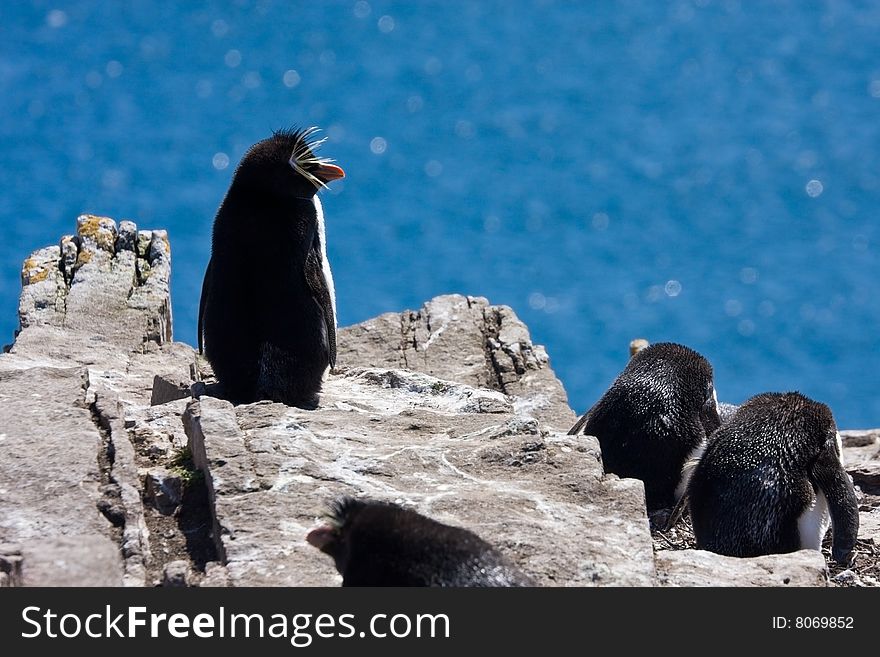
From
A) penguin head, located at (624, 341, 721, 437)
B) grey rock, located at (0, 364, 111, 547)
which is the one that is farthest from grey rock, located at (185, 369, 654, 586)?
penguin head, located at (624, 341, 721, 437)

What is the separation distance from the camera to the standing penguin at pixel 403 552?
282cm

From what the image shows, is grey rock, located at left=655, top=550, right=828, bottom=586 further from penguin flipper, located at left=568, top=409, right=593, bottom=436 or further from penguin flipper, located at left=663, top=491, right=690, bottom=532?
penguin flipper, located at left=568, top=409, right=593, bottom=436

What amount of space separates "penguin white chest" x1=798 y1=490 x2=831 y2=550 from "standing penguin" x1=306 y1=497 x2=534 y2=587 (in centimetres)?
205

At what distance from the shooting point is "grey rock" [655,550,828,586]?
346 cm

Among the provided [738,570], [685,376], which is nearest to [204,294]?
[685,376]

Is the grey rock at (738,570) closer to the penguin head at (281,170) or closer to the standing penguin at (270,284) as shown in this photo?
the standing penguin at (270,284)

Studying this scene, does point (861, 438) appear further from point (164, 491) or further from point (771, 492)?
point (164, 491)

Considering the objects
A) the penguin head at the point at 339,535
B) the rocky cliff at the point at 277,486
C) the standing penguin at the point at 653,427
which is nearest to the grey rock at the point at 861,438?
the rocky cliff at the point at 277,486
